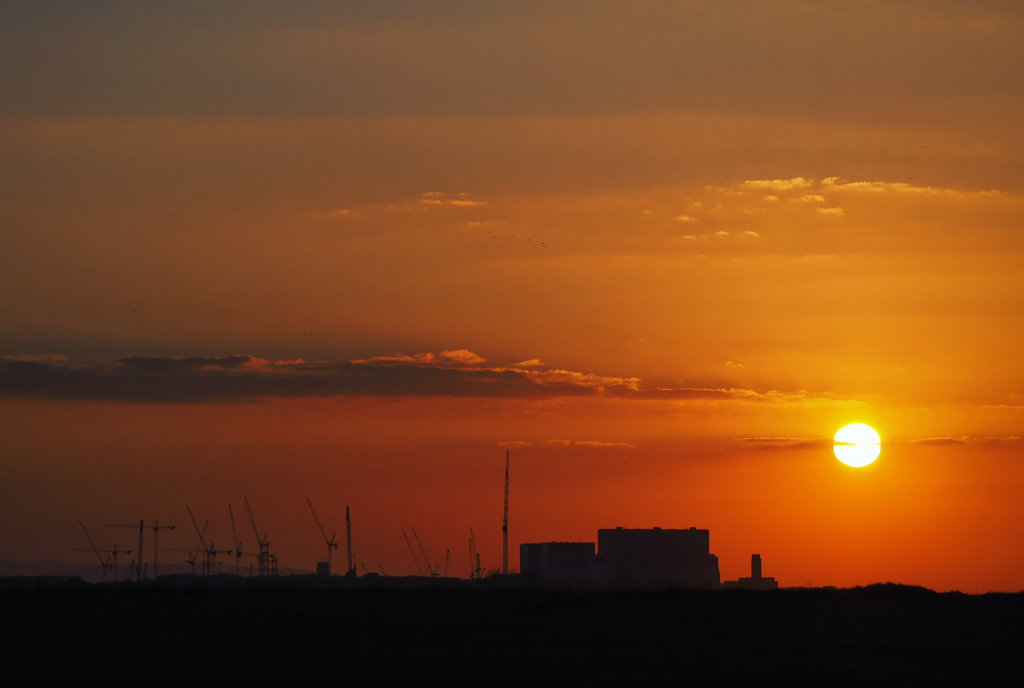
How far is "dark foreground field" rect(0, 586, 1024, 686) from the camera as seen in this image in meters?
59.9

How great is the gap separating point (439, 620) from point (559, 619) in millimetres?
7061

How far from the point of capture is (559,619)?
249 feet

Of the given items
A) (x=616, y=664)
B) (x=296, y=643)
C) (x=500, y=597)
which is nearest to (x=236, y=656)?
(x=296, y=643)

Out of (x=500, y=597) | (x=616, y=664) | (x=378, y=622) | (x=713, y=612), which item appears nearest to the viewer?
(x=616, y=664)

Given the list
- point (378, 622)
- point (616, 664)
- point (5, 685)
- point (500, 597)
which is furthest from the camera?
point (500, 597)

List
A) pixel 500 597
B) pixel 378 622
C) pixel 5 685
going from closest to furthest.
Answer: pixel 5 685
pixel 378 622
pixel 500 597

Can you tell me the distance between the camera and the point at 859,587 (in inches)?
3393

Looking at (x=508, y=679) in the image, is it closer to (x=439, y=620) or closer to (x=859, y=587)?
(x=439, y=620)

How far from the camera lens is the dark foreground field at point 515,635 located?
59.9m

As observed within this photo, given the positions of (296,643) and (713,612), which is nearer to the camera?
(296,643)

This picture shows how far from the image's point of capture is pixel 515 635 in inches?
2744

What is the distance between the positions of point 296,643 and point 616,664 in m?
16.4

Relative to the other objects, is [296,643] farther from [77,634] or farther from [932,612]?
[932,612]

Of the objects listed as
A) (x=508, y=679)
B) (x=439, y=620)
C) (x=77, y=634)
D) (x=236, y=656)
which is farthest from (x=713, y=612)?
(x=77, y=634)
